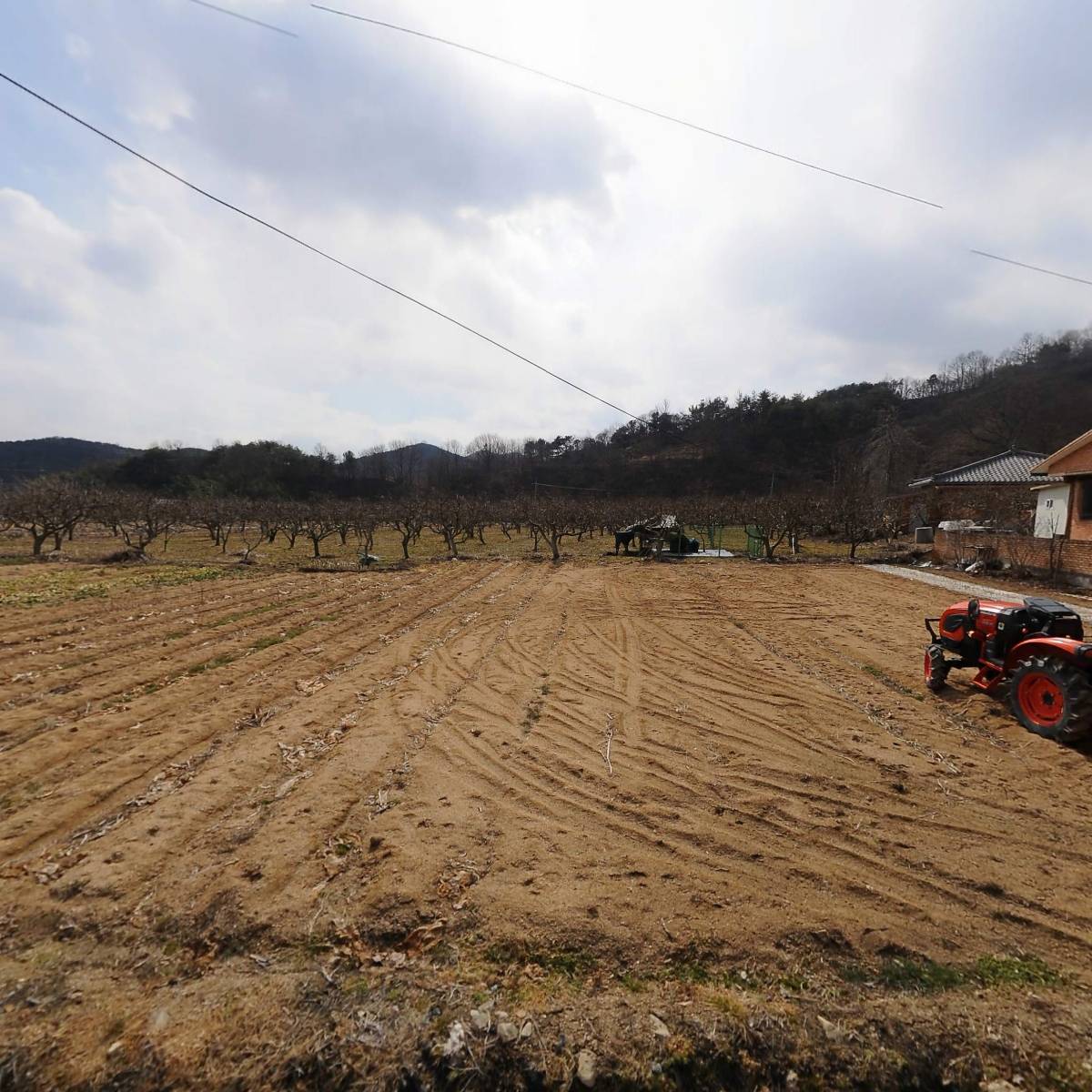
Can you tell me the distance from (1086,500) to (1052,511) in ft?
5.50

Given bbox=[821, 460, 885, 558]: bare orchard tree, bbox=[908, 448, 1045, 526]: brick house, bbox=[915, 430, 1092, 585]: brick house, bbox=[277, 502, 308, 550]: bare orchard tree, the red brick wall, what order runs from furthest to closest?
bbox=[277, 502, 308, 550]: bare orchard tree → bbox=[908, 448, 1045, 526]: brick house → bbox=[821, 460, 885, 558]: bare orchard tree → bbox=[915, 430, 1092, 585]: brick house → the red brick wall

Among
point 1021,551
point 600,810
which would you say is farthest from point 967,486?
point 600,810

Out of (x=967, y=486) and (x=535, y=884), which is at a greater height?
(x=967, y=486)

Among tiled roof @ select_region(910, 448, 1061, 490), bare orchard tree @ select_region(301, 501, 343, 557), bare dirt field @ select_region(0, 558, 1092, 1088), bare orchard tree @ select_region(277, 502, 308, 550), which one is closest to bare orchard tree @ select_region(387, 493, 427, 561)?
bare orchard tree @ select_region(301, 501, 343, 557)

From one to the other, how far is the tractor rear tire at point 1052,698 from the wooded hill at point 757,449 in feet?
152

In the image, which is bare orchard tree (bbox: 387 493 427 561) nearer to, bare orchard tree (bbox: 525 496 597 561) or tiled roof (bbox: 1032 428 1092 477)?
bare orchard tree (bbox: 525 496 597 561)

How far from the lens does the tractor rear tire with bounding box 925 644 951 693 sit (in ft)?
17.7

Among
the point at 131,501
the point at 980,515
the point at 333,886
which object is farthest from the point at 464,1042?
the point at 131,501

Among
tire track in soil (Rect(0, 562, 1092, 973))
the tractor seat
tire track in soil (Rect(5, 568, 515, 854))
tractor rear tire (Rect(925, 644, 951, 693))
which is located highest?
the tractor seat

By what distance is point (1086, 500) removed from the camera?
1463cm

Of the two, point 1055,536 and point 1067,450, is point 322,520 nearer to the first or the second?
point 1055,536

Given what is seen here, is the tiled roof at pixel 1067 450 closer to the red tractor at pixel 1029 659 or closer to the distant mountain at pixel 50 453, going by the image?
the red tractor at pixel 1029 659

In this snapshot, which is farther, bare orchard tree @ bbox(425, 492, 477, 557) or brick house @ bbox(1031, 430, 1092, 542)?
bare orchard tree @ bbox(425, 492, 477, 557)

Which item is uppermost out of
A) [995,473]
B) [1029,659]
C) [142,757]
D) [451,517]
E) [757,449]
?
[757,449]
